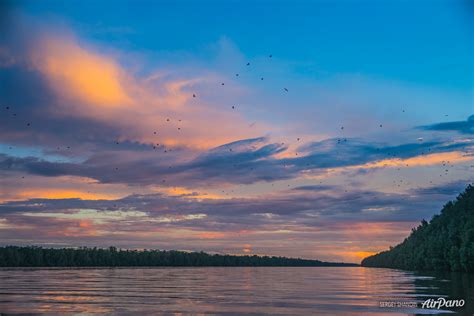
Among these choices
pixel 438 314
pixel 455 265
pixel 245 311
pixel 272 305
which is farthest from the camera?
pixel 455 265

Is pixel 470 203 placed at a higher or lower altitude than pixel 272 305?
higher

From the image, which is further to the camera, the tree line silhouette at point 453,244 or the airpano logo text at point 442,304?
the tree line silhouette at point 453,244

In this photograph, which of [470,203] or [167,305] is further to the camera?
[470,203]

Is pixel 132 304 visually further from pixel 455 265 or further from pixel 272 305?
pixel 455 265

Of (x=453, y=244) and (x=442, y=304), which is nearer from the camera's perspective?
(x=442, y=304)

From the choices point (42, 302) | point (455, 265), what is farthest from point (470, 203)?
point (42, 302)

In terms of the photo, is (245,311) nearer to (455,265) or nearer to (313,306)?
(313,306)

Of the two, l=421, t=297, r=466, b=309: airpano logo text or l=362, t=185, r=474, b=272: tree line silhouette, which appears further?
l=362, t=185, r=474, b=272: tree line silhouette

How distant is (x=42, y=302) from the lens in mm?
41969

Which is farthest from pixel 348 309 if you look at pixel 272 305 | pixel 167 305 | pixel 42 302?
pixel 42 302

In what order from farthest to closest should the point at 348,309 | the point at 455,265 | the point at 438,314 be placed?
the point at 455,265
the point at 348,309
the point at 438,314

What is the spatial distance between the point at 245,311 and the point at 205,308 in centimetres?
345

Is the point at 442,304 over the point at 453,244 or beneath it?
beneath

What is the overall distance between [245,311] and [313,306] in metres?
6.99
